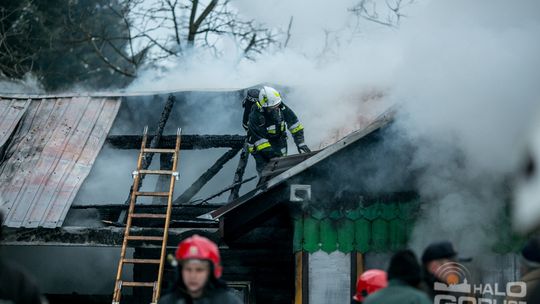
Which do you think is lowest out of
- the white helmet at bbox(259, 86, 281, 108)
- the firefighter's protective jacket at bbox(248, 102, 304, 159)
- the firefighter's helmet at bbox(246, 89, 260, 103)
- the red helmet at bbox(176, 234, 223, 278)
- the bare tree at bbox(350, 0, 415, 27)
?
the red helmet at bbox(176, 234, 223, 278)

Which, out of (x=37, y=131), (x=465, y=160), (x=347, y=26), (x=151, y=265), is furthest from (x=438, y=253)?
(x=347, y=26)

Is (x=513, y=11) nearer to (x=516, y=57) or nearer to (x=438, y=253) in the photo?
(x=516, y=57)

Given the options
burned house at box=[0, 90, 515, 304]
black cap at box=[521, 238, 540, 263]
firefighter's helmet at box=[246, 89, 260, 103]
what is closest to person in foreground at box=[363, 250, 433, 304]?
black cap at box=[521, 238, 540, 263]

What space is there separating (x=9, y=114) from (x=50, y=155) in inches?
56.5

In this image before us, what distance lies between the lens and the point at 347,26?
19.3 meters

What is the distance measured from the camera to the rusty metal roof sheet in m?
10.9

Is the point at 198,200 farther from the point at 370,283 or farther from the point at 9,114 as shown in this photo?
the point at 370,283

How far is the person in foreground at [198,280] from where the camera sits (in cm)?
517

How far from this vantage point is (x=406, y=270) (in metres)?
5.12

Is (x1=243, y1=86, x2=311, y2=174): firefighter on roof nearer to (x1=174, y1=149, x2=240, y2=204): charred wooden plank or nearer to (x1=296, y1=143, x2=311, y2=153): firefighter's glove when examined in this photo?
(x1=296, y1=143, x2=311, y2=153): firefighter's glove

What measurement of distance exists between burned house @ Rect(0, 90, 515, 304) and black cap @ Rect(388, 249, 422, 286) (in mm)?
3523

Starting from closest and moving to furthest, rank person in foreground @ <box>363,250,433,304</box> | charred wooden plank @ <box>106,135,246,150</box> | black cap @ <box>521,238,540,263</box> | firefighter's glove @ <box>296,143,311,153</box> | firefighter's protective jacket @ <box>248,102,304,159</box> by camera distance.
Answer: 1. person in foreground @ <box>363,250,433,304</box>
2. black cap @ <box>521,238,540,263</box>
3. firefighter's glove @ <box>296,143,311,153</box>
4. firefighter's protective jacket @ <box>248,102,304,159</box>
5. charred wooden plank @ <box>106,135,246,150</box>

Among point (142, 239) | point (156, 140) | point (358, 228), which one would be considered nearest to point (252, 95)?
point (156, 140)

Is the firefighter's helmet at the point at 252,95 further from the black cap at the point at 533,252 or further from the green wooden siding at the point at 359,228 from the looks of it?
the black cap at the point at 533,252
